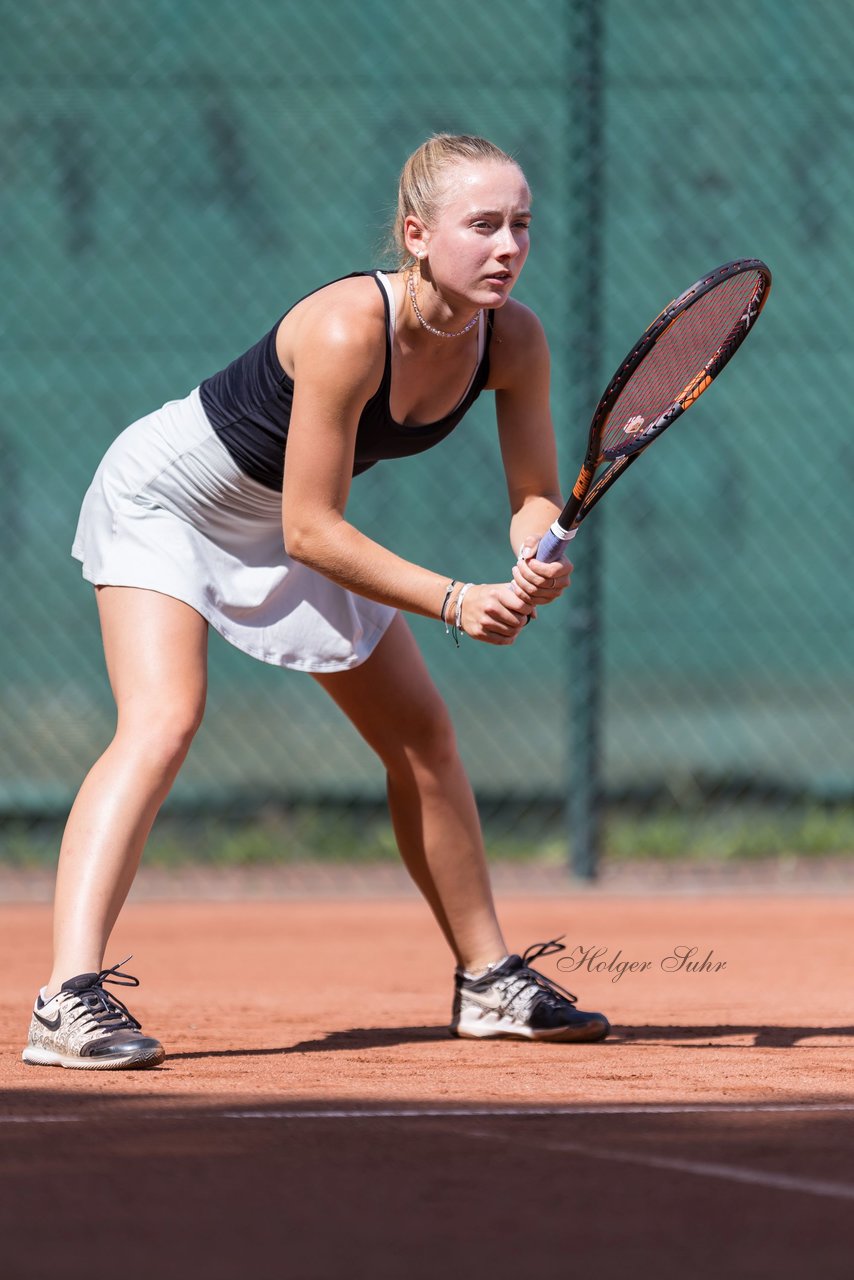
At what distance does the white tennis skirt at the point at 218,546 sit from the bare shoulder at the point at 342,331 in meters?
0.25

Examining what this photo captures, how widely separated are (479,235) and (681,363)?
1.42ft

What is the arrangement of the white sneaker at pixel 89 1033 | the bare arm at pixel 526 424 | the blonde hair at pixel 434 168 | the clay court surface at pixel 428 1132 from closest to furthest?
1. the clay court surface at pixel 428 1132
2. the white sneaker at pixel 89 1033
3. the blonde hair at pixel 434 168
4. the bare arm at pixel 526 424

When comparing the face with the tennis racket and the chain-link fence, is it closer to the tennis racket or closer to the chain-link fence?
the tennis racket

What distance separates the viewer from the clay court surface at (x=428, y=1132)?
5.95ft

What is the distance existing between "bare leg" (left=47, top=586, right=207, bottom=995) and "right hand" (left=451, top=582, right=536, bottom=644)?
0.45 meters

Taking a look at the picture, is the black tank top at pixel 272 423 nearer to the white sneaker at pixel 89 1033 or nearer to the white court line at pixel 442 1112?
the white sneaker at pixel 89 1033

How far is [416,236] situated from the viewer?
9.73 feet

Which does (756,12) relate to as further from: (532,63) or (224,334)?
(224,334)

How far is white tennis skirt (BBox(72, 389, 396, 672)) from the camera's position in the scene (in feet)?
10.2

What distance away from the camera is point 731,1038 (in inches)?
128

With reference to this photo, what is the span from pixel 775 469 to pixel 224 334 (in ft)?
5.53
